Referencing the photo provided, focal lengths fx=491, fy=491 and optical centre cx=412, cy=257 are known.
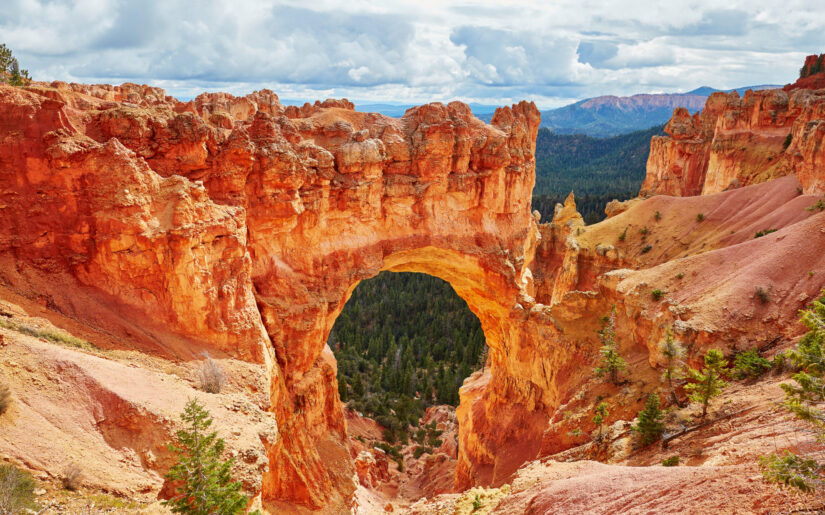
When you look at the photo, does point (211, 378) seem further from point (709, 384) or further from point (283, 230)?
point (709, 384)

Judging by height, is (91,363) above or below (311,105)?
below

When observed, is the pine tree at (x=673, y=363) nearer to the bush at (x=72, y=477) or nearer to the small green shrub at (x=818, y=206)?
the small green shrub at (x=818, y=206)

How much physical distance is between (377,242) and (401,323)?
42576 millimetres

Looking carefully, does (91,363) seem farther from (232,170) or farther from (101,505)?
(232,170)

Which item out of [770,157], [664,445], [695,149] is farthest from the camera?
[695,149]

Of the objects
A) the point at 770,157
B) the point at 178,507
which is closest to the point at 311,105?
the point at 178,507

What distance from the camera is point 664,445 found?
1578 cm

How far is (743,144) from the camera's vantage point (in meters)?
55.9

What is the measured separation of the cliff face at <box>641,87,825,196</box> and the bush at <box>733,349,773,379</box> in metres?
23.6

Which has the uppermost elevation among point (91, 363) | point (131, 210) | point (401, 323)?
point (131, 210)

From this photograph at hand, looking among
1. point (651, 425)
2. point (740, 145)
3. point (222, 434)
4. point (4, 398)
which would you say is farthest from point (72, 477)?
point (740, 145)

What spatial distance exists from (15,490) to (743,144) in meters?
67.2

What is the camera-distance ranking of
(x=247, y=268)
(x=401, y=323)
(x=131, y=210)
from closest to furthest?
(x=131, y=210) < (x=247, y=268) < (x=401, y=323)

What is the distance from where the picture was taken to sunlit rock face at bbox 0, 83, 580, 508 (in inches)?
692
